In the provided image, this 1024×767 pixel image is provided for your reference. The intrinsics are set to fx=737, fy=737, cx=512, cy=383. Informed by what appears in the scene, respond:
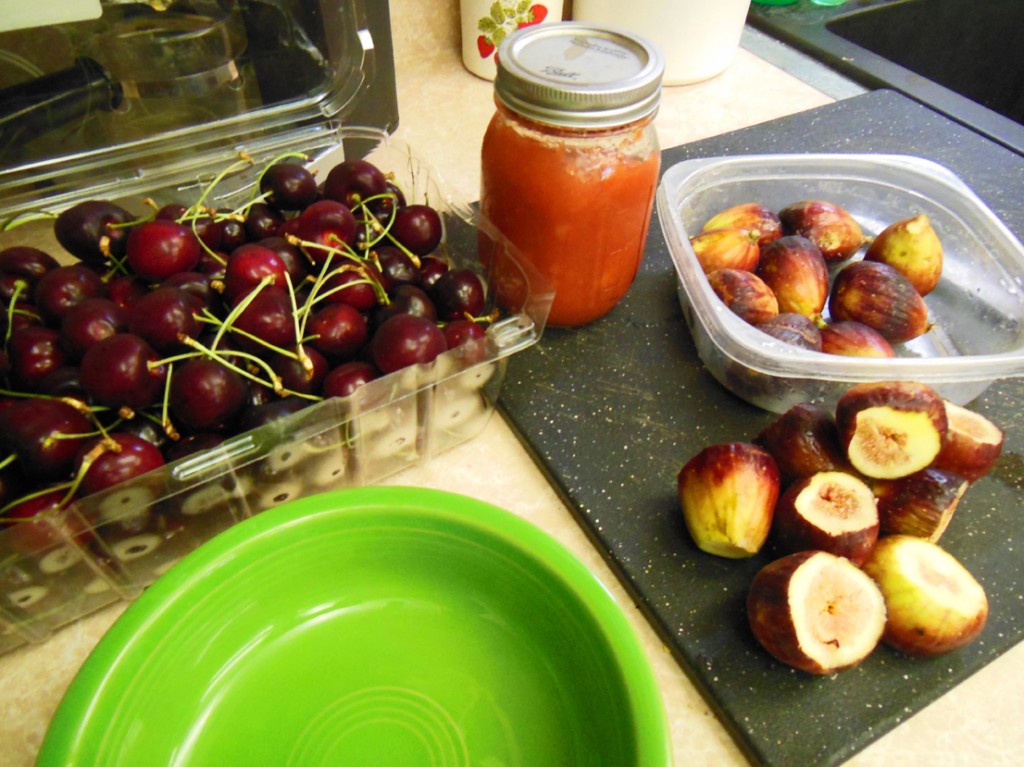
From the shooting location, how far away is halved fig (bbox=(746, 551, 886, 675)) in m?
0.47

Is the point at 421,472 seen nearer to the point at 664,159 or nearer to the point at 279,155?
the point at 279,155

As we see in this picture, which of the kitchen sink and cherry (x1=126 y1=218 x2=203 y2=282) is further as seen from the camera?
the kitchen sink

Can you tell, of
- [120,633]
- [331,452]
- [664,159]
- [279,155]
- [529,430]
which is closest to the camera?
[120,633]

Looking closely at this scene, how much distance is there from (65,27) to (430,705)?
2.16ft

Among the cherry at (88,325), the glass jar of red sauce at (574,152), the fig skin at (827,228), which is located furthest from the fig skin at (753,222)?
the cherry at (88,325)

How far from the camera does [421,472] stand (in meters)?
0.62

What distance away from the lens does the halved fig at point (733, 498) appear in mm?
524

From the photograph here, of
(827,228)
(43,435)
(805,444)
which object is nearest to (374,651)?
(43,435)

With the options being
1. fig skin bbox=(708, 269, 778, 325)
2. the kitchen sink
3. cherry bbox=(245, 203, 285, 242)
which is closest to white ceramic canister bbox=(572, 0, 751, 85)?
the kitchen sink

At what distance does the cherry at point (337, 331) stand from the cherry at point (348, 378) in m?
0.03

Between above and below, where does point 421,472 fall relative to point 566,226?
below

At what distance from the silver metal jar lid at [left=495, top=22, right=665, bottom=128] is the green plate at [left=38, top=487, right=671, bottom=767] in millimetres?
310

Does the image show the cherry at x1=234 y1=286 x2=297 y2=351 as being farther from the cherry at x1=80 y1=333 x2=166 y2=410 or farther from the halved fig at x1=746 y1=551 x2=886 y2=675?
the halved fig at x1=746 y1=551 x2=886 y2=675

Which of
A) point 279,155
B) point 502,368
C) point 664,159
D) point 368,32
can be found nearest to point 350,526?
point 502,368
